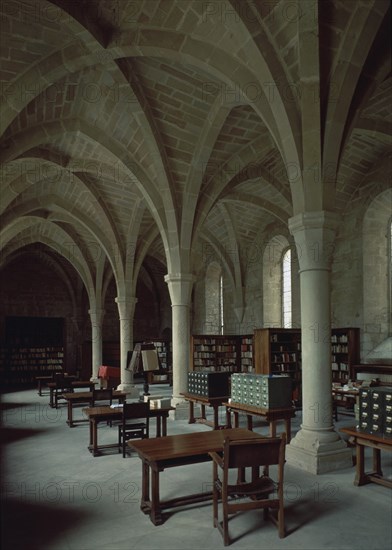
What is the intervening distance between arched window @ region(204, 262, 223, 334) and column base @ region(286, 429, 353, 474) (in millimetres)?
15516

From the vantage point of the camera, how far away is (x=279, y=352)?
486 inches

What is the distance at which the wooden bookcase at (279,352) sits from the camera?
1209 centimetres

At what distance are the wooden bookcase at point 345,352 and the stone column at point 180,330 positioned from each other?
4061 millimetres

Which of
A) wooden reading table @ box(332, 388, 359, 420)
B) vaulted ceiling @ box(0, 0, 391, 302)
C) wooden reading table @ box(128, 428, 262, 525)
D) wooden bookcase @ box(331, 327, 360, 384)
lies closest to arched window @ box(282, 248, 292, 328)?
vaulted ceiling @ box(0, 0, 391, 302)

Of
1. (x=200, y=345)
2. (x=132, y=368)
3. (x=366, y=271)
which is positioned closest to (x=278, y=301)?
(x=200, y=345)

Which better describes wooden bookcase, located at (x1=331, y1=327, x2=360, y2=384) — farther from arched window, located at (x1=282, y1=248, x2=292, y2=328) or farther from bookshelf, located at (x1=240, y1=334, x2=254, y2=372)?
arched window, located at (x1=282, y1=248, x2=292, y2=328)

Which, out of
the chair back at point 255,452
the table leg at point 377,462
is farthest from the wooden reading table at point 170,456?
the table leg at point 377,462

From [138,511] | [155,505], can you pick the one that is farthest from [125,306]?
[155,505]

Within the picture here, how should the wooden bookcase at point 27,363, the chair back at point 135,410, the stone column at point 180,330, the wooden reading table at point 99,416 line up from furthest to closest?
1. the wooden bookcase at point 27,363
2. the stone column at point 180,330
3. the wooden reading table at point 99,416
4. the chair back at point 135,410

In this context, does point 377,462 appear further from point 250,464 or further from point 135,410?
point 135,410

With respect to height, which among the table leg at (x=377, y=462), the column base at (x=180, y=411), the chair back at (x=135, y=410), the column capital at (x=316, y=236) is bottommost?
the column base at (x=180, y=411)

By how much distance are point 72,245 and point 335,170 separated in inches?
609

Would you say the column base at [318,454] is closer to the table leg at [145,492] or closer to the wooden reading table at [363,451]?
the wooden reading table at [363,451]

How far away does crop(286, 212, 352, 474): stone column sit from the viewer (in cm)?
648
